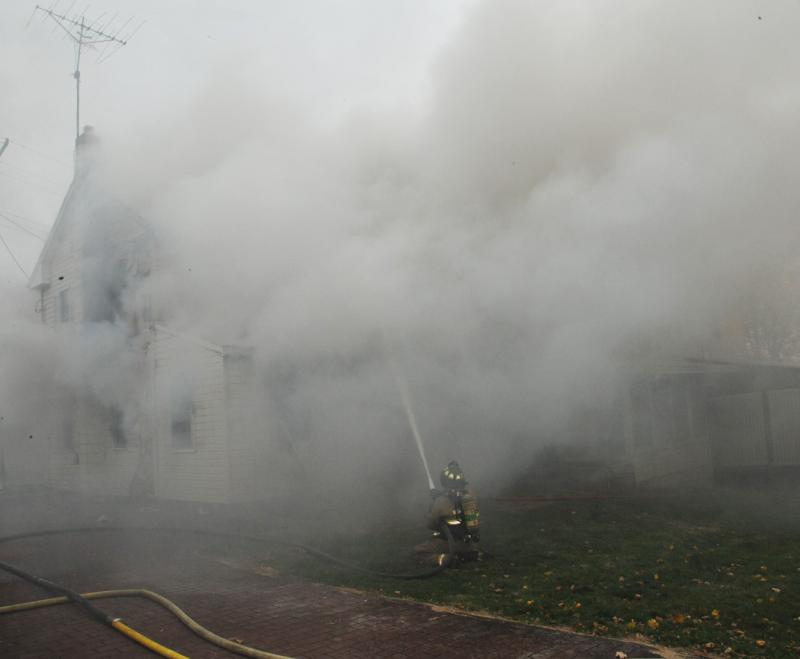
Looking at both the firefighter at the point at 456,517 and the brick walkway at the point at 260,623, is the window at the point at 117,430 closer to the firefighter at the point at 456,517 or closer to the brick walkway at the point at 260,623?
the brick walkway at the point at 260,623

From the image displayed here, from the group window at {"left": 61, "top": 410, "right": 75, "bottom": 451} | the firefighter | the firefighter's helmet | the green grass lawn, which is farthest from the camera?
window at {"left": 61, "top": 410, "right": 75, "bottom": 451}

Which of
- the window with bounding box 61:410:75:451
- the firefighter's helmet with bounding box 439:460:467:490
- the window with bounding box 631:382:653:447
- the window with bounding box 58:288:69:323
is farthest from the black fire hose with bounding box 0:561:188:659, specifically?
the window with bounding box 58:288:69:323

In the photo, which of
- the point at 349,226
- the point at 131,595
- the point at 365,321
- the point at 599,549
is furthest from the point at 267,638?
the point at 349,226

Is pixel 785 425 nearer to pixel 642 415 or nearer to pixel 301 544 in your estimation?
pixel 642 415

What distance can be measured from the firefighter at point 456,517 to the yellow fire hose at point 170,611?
8.65ft

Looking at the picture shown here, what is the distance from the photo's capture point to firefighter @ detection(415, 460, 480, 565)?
23.0 feet

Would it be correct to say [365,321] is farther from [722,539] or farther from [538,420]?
[722,539]

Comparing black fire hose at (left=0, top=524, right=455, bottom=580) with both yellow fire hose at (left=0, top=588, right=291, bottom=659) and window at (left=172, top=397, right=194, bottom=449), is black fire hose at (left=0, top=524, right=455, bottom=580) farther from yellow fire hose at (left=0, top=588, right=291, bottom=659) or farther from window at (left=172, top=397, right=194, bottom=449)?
window at (left=172, top=397, right=194, bottom=449)

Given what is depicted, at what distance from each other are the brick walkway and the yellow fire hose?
0.18ft

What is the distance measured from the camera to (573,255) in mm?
8156

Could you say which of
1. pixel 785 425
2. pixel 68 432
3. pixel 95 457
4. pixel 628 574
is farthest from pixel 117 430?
pixel 785 425

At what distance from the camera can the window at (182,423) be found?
12102 mm

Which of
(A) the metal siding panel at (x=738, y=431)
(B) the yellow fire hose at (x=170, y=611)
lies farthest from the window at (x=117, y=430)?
(A) the metal siding panel at (x=738, y=431)

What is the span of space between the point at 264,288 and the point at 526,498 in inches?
209
